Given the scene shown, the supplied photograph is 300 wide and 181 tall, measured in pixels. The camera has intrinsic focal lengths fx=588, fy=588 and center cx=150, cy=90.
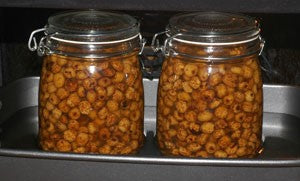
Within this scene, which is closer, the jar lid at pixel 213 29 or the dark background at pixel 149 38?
the jar lid at pixel 213 29

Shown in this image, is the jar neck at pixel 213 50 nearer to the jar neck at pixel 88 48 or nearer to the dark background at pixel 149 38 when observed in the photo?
the jar neck at pixel 88 48

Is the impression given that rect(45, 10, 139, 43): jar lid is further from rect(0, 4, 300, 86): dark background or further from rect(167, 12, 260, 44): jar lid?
rect(0, 4, 300, 86): dark background

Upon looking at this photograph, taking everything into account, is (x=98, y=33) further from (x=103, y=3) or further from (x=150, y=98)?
(x=150, y=98)

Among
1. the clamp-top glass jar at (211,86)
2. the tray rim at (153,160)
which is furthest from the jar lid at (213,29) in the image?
the tray rim at (153,160)

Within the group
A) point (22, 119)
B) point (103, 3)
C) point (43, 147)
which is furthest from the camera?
point (22, 119)

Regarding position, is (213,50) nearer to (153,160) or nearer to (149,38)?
(153,160)

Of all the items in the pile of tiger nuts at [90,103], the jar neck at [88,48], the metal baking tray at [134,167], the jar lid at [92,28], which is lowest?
the metal baking tray at [134,167]

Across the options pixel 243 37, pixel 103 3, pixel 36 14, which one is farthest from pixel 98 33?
pixel 36 14

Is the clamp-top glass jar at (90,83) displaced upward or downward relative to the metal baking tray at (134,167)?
upward
